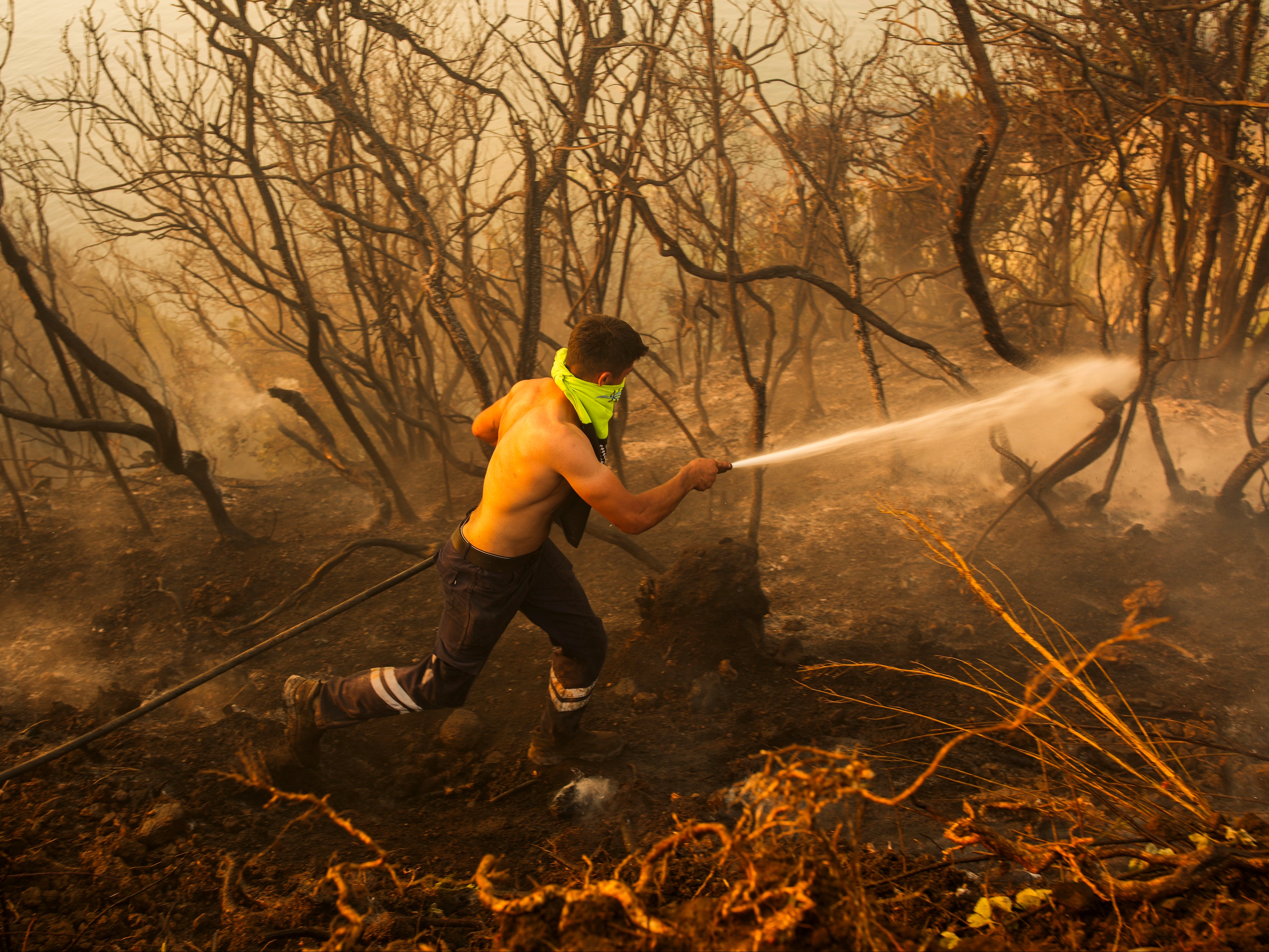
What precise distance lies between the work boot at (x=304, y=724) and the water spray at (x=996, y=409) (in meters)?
2.40

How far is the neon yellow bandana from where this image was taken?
266cm

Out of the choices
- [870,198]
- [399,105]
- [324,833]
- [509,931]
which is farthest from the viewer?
[870,198]

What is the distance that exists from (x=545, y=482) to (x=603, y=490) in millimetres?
256

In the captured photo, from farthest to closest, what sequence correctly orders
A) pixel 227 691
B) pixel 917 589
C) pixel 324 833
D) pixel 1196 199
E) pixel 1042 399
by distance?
pixel 1042 399
pixel 1196 199
pixel 917 589
pixel 227 691
pixel 324 833

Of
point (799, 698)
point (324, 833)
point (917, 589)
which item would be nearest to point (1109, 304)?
point (917, 589)

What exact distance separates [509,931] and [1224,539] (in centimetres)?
540

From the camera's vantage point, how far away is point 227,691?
3.70 meters

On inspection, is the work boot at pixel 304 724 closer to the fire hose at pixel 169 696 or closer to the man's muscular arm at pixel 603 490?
the fire hose at pixel 169 696

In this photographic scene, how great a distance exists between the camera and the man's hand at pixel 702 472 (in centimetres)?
277

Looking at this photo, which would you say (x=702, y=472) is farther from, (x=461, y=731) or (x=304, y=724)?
(x=304, y=724)

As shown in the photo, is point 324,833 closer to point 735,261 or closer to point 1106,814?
point 1106,814

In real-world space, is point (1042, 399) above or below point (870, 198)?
below

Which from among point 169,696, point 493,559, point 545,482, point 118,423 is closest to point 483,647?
point 493,559

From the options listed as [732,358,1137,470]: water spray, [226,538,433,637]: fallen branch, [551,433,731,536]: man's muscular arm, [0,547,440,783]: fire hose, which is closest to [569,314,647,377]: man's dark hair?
[551,433,731,536]: man's muscular arm
